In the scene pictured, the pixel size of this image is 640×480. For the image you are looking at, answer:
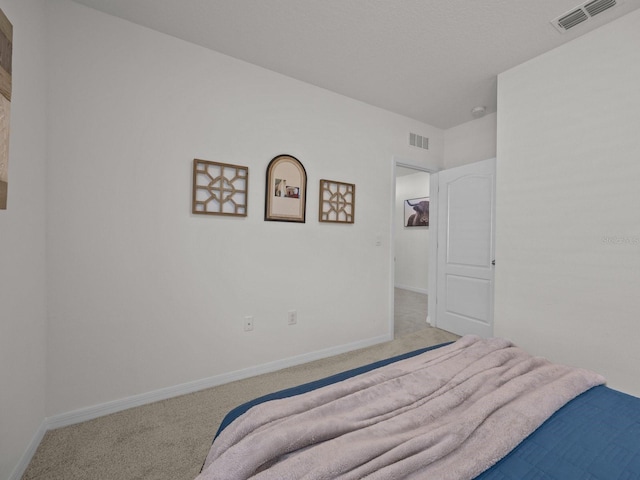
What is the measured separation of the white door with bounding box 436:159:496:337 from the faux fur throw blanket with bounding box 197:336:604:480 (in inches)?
73.7

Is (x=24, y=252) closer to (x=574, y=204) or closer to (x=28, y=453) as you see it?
(x=28, y=453)

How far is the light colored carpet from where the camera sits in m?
1.45

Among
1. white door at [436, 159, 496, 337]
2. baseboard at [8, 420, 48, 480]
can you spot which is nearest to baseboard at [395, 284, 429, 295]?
white door at [436, 159, 496, 337]

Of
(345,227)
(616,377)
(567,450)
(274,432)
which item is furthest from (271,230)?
(616,377)

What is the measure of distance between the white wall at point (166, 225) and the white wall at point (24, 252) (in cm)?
12

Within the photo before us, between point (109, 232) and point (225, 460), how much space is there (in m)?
1.75

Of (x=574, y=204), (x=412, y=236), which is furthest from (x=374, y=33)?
(x=412, y=236)

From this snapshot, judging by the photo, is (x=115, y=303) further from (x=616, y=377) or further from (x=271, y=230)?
(x=616, y=377)

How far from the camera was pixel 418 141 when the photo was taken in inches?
141

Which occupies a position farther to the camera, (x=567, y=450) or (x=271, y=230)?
(x=271, y=230)

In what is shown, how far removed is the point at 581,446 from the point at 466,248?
2.62m

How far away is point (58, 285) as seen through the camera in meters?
1.79

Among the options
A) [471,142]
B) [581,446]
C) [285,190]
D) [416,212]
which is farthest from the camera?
[416,212]

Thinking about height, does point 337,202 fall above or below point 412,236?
above
